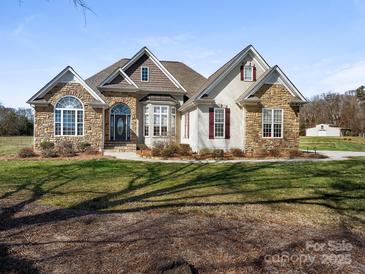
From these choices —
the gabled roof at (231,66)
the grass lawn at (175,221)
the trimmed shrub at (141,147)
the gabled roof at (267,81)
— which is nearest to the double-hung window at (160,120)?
the trimmed shrub at (141,147)

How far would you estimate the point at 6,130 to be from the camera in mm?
48844

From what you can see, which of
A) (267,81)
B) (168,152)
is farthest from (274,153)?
(168,152)

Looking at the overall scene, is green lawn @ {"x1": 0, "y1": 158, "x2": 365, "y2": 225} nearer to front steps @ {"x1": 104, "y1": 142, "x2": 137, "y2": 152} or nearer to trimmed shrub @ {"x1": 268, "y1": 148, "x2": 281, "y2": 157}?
trimmed shrub @ {"x1": 268, "y1": 148, "x2": 281, "y2": 157}

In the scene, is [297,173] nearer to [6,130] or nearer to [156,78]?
[156,78]

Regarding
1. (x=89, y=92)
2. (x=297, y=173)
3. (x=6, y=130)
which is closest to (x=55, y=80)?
(x=89, y=92)

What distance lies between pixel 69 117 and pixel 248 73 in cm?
1205

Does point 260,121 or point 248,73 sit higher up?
point 248,73

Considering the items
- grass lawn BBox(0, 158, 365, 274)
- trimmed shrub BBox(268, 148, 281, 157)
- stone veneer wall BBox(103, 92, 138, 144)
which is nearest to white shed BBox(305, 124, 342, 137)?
trimmed shrub BBox(268, 148, 281, 157)

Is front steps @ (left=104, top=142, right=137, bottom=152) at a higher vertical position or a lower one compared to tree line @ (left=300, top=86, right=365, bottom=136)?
lower

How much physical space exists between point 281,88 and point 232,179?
1169 cm

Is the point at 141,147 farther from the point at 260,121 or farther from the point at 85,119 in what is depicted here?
the point at 260,121

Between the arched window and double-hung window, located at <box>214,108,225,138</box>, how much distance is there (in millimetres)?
8554

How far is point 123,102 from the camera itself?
72.1 ft

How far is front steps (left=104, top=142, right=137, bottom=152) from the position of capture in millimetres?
21080
